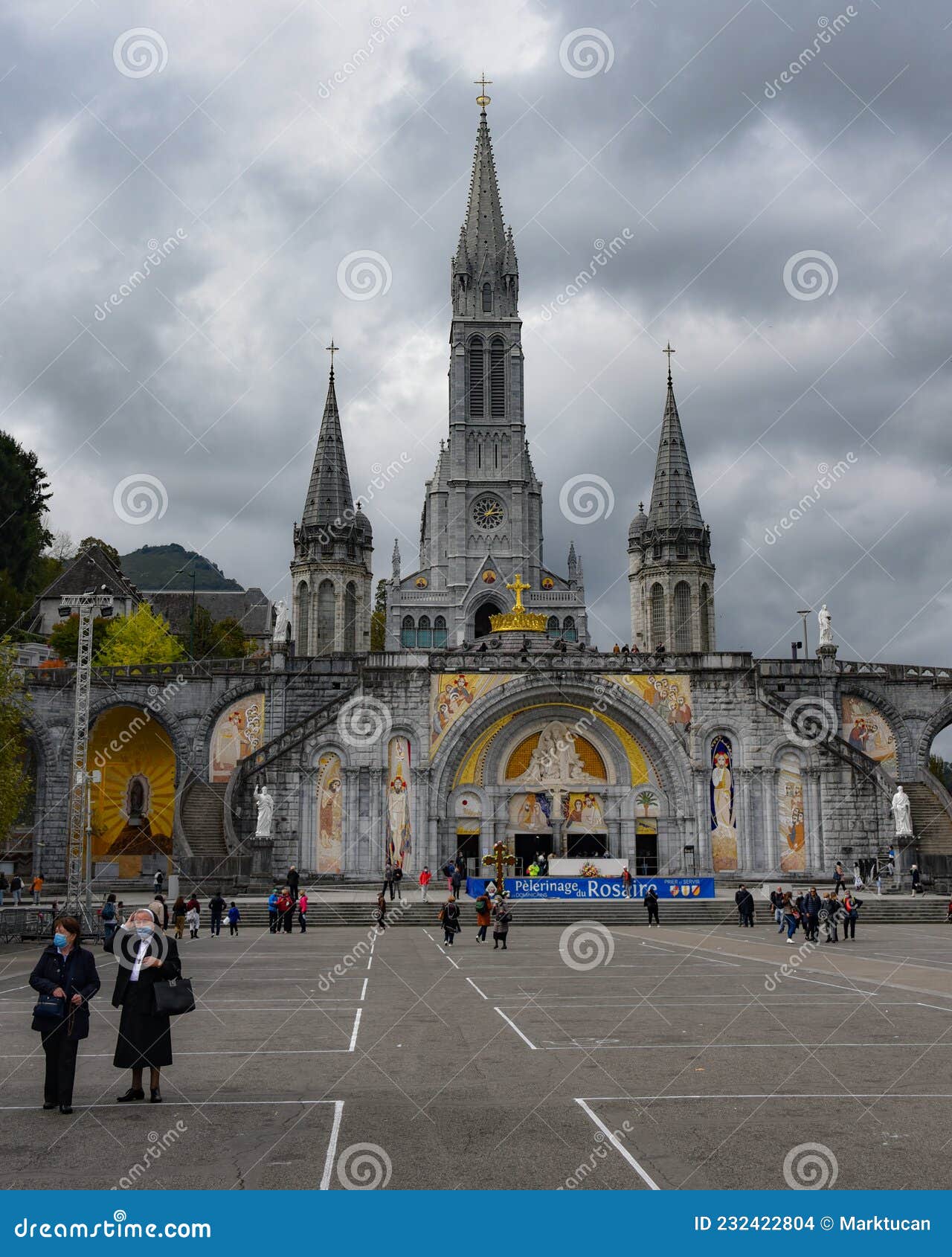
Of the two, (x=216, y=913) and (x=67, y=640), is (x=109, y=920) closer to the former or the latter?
(x=216, y=913)

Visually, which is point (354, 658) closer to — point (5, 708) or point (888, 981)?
point (5, 708)

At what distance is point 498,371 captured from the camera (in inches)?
3713

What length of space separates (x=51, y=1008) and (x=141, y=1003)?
79 cm

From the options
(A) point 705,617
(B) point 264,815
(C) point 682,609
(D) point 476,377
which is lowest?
(B) point 264,815

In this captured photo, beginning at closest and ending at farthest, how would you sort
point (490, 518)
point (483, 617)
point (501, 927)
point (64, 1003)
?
point (64, 1003), point (501, 927), point (483, 617), point (490, 518)

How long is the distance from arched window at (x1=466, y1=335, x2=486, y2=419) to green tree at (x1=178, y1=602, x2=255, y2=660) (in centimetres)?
2559

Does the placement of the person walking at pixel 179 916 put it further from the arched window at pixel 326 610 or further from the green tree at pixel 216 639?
the green tree at pixel 216 639

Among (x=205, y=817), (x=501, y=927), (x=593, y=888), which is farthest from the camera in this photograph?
(x=205, y=817)

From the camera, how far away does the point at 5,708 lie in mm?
33375

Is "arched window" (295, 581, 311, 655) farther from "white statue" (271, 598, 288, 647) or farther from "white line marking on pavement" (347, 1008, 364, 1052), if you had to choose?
"white line marking on pavement" (347, 1008, 364, 1052)

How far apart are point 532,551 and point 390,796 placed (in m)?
42.9

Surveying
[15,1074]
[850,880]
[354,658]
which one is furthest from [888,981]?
Answer: [354,658]

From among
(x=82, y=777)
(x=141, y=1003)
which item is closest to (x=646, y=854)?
(x=82, y=777)

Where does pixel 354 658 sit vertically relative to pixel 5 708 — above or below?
above
